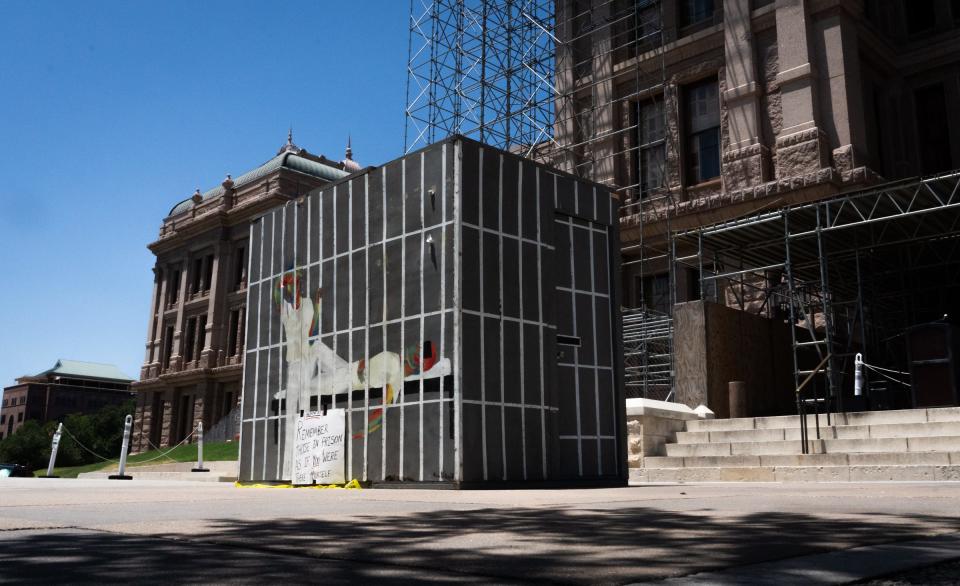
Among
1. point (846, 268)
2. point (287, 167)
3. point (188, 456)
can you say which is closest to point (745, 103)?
point (846, 268)

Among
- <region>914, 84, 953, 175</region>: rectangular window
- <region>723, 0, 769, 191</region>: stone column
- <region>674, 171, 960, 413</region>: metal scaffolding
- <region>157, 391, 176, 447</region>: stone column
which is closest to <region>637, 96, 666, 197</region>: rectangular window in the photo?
<region>723, 0, 769, 191</region>: stone column

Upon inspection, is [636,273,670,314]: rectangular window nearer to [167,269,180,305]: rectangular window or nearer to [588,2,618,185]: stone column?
[588,2,618,185]: stone column

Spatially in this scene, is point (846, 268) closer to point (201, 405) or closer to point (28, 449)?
point (201, 405)

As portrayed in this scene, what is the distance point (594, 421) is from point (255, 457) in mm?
6989

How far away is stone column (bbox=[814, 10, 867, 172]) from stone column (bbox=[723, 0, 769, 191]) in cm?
224

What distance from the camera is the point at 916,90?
31625mm

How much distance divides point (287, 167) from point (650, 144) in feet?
92.7

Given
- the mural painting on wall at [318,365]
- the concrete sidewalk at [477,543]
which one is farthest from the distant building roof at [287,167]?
the concrete sidewalk at [477,543]

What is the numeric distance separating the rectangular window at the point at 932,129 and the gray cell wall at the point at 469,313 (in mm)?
21119

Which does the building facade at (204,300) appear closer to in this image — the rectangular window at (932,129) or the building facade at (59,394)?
the rectangular window at (932,129)

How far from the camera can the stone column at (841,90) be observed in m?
27.3

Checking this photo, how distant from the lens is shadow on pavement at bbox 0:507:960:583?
3.12m

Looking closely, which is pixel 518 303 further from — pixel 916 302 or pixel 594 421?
pixel 916 302

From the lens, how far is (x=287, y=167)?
2096 inches
